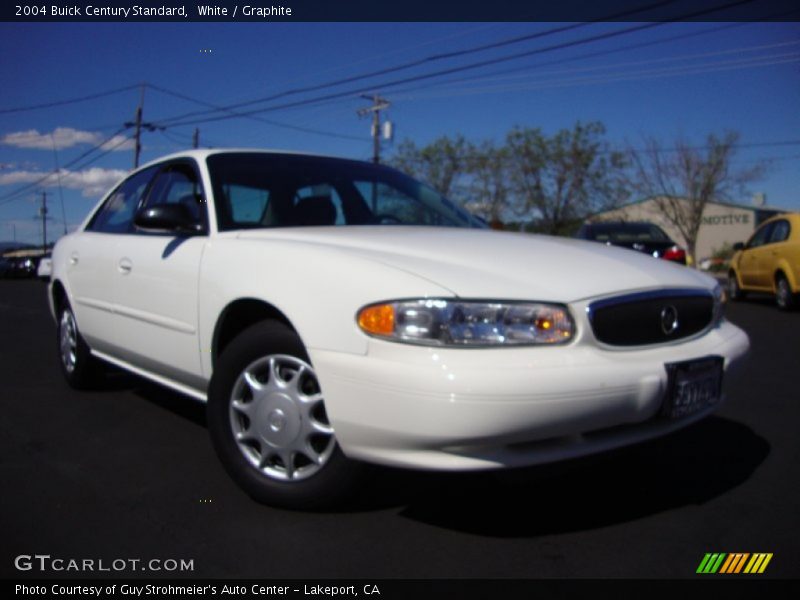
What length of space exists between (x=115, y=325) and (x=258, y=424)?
1569 millimetres

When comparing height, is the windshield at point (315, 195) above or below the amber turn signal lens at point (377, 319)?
above

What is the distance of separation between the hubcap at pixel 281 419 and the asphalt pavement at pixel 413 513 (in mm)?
191

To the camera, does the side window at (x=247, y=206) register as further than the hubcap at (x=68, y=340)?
No

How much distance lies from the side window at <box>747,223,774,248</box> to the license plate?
10032mm

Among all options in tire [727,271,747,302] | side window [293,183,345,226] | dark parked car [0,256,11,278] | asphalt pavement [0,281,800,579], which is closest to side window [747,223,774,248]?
tire [727,271,747,302]

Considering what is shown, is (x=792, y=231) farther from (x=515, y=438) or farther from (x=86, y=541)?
(x=86, y=541)

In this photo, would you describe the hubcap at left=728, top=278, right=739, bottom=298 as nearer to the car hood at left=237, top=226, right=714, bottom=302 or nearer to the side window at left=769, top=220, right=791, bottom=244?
the side window at left=769, top=220, right=791, bottom=244

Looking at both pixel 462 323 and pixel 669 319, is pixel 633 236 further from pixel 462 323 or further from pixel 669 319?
pixel 462 323

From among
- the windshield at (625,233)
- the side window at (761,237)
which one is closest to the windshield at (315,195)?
the windshield at (625,233)

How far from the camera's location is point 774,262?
10867 mm

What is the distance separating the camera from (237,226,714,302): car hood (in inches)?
91.5

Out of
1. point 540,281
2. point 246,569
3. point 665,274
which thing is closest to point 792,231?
point 665,274

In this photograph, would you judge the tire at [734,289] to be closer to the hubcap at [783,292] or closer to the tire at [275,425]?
the hubcap at [783,292]

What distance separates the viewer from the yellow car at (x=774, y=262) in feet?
33.9
